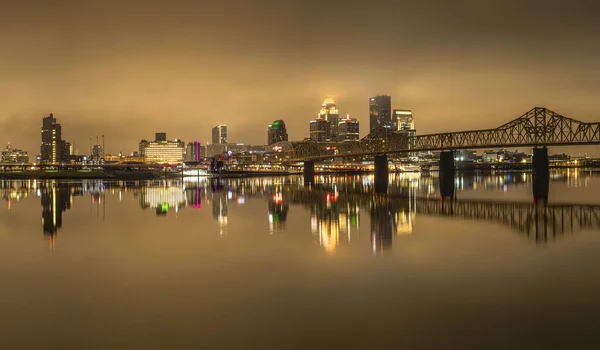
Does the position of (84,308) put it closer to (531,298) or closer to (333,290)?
(333,290)

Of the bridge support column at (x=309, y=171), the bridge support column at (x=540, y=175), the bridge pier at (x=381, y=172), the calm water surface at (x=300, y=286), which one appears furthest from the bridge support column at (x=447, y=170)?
the calm water surface at (x=300, y=286)

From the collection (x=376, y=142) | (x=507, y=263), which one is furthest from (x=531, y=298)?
(x=376, y=142)

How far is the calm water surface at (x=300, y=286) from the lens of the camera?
11320 mm

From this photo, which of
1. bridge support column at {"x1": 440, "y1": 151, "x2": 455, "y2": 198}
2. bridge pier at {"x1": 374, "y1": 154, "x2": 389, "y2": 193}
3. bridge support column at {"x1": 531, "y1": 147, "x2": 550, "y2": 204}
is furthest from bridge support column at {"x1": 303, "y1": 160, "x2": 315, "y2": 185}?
bridge support column at {"x1": 531, "y1": 147, "x2": 550, "y2": 204}

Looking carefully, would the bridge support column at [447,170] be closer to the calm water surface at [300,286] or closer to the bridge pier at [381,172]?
the bridge pier at [381,172]

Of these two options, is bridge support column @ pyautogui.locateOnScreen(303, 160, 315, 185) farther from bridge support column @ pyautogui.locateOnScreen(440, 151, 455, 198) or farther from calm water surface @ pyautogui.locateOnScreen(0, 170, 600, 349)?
calm water surface @ pyautogui.locateOnScreen(0, 170, 600, 349)

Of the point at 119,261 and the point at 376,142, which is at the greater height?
the point at 376,142

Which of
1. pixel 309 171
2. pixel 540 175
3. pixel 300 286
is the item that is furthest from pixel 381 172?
pixel 300 286

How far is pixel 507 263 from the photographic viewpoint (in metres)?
19.5

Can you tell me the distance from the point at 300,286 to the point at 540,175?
6889cm

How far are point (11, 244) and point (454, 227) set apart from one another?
26573mm

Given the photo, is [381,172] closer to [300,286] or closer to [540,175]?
[540,175]

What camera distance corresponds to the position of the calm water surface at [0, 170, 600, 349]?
11.3 meters

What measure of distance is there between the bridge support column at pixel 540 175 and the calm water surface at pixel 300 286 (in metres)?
34.8
